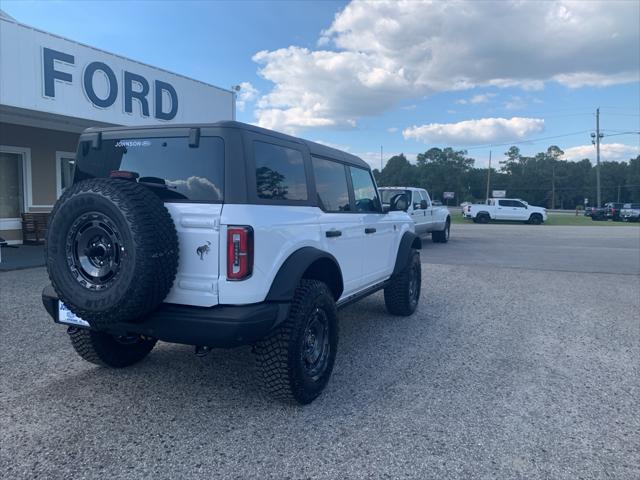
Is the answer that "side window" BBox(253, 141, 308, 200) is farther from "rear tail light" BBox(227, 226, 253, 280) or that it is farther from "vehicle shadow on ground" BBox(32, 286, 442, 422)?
"vehicle shadow on ground" BBox(32, 286, 442, 422)

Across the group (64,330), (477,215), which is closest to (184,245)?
(64,330)

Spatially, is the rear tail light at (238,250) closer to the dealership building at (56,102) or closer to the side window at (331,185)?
the side window at (331,185)

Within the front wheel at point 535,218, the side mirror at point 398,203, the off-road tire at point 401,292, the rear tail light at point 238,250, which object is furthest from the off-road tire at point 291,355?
the front wheel at point 535,218

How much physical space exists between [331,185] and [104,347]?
2473 mm

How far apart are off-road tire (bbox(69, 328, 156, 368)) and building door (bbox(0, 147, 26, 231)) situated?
10153 mm

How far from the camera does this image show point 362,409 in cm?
373

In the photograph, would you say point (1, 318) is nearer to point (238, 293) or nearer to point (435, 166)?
point (238, 293)

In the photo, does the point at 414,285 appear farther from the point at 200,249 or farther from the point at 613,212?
the point at 613,212

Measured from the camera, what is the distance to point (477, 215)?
1362 inches

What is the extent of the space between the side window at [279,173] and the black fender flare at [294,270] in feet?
1.53

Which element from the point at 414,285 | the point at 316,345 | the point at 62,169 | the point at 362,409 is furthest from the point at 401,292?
the point at 62,169

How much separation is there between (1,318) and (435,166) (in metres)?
113

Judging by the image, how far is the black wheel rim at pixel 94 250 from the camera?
312 cm

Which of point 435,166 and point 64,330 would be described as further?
point 435,166
